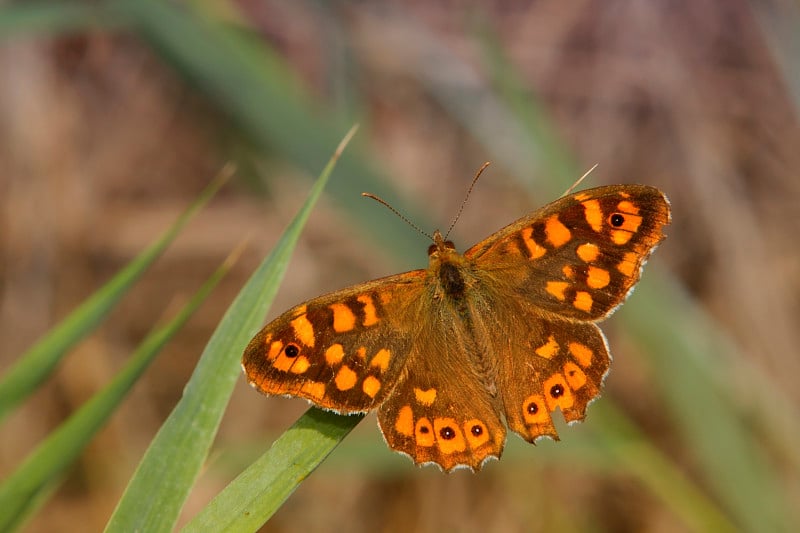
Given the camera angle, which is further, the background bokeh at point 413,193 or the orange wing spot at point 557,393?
the background bokeh at point 413,193

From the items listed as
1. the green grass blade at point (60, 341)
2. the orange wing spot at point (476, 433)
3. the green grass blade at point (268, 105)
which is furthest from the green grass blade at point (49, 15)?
the orange wing spot at point (476, 433)

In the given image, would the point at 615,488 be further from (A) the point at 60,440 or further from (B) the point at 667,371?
(A) the point at 60,440

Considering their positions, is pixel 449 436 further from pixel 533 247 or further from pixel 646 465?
pixel 646 465

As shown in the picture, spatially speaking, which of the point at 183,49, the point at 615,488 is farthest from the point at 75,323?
the point at 615,488

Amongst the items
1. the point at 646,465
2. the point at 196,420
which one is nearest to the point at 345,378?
the point at 196,420

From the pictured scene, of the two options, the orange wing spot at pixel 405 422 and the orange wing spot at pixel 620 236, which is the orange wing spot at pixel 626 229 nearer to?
the orange wing spot at pixel 620 236

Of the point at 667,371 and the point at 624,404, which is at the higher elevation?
the point at 667,371
